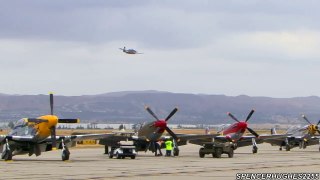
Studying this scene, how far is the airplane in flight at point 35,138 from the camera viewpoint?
5150 centimetres

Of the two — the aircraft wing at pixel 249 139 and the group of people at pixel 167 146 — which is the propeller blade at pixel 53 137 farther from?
the aircraft wing at pixel 249 139

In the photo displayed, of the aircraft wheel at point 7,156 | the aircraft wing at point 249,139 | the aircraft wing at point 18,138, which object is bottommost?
the aircraft wheel at point 7,156

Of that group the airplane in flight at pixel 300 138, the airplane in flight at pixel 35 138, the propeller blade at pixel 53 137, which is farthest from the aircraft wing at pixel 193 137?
the propeller blade at pixel 53 137

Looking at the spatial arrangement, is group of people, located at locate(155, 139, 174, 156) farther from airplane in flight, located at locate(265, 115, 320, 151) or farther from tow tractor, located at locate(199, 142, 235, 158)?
airplane in flight, located at locate(265, 115, 320, 151)

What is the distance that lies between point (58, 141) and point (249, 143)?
28450 mm

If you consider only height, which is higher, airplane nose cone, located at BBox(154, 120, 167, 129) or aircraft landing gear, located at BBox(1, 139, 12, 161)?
airplane nose cone, located at BBox(154, 120, 167, 129)

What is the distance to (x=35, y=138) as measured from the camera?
52344 millimetres

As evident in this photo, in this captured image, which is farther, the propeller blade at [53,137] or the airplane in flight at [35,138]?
the propeller blade at [53,137]

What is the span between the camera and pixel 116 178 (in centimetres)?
3198

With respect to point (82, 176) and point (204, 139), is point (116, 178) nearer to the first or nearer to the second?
point (82, 176)

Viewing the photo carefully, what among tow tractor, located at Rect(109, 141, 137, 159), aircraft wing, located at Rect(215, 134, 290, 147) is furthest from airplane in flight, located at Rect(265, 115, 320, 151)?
tow tractor, located at Rect(109, 141, 137, 159)

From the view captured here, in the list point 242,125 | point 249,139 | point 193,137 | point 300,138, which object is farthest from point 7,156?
point 300,138

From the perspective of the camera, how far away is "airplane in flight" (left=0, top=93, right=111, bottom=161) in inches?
2028

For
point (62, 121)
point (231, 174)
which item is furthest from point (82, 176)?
point (62, 121)
